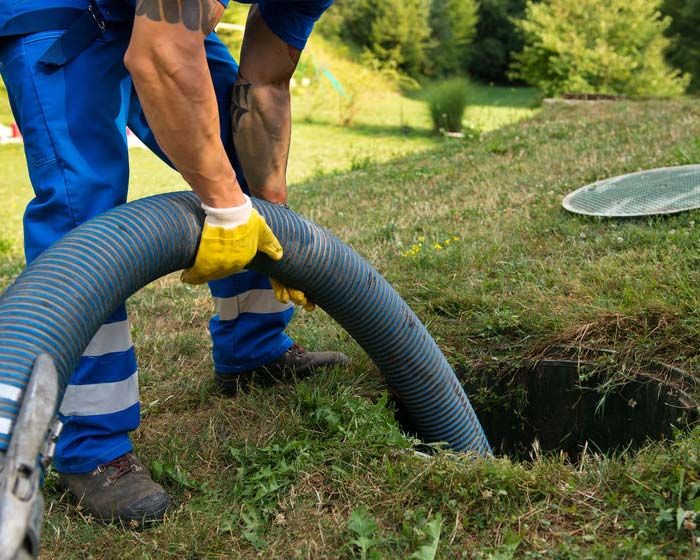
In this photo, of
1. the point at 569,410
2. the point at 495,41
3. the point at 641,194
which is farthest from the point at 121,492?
the point at 495,41

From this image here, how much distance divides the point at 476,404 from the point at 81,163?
71.8 inches

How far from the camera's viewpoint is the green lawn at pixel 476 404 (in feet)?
6.53

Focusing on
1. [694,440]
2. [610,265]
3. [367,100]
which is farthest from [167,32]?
[367,100]

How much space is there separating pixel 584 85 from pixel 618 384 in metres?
14.7

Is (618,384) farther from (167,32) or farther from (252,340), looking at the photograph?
(167,32)

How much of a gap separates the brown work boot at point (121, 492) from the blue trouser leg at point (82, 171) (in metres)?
0.04

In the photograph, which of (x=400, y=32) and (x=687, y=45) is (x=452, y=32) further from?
(x=687, y=45)

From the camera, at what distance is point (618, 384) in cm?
288

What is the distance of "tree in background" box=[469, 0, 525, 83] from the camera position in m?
31.6

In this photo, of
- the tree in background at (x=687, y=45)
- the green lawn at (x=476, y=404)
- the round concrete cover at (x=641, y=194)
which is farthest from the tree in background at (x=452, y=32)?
the round concrete cover at (x=641, y=194)

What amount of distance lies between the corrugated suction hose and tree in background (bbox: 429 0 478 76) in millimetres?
27383

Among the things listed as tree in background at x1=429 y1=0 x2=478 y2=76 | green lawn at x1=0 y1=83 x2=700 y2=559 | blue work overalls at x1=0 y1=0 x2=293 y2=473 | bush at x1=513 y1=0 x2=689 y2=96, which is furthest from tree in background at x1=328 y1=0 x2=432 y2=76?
blue work overalls at x1=0 y1=0 x2=293 y2=473

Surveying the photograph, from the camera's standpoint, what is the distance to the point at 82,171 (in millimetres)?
2232

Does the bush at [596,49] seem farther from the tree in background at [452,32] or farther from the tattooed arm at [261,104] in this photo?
the tattooed arm at [261,104]
